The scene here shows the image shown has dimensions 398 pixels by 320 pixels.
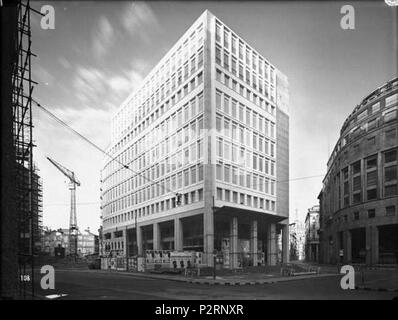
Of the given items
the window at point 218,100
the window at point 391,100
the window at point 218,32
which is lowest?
the window at point 218,100

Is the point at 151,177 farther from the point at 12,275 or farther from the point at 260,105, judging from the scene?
the point at 12,275

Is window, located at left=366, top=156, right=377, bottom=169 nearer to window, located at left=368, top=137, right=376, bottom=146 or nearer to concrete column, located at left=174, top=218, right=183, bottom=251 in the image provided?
window, located at left=368, top=137, right=376, bottom=146

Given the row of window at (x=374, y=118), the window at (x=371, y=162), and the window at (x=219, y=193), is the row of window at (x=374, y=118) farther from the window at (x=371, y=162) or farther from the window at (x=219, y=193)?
the window at (x=219, y=193)

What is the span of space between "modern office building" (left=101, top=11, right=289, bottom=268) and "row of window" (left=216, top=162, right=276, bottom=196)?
0.14 metres

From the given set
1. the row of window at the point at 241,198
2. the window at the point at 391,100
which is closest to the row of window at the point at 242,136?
the row of window at the point at 241,198

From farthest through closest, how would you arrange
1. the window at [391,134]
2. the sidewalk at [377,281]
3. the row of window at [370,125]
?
the window at [391,134] < the row of window at [370,125] < the sidewalk at [377,281]

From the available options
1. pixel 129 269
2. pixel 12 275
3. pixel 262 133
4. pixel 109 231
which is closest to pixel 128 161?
pixel 109 231

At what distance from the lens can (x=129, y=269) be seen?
52219mm

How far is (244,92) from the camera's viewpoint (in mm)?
41719

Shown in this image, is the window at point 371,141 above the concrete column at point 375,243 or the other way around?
above

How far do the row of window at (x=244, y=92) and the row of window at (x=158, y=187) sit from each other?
11111 mm

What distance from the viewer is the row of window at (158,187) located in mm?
52366

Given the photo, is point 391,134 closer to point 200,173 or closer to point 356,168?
point 356,168

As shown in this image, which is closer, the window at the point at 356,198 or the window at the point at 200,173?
the window at the point at 200,173
